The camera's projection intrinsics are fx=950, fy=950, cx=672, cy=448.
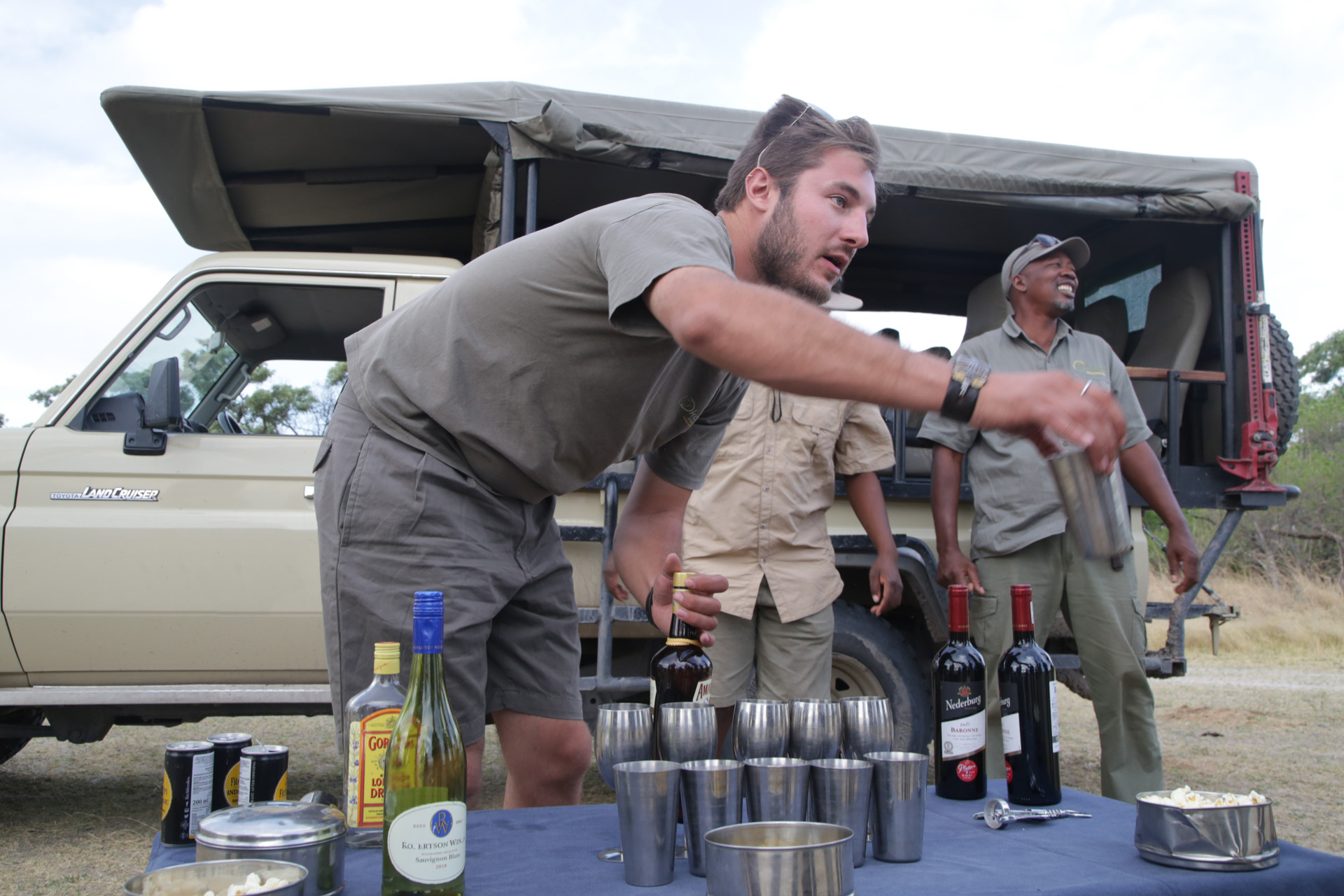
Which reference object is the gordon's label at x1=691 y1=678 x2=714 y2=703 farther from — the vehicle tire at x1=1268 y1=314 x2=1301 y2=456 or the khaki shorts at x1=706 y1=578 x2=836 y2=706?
the vehicle tire at x1=1268 y1=314 x2=1301 y2=456

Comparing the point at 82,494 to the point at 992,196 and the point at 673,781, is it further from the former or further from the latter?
the point at 992,196

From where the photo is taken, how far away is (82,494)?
331cm

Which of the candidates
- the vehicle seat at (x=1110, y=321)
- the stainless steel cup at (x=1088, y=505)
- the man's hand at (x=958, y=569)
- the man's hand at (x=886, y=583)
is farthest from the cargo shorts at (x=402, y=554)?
the vehicle seat at (x=1110, y=321)

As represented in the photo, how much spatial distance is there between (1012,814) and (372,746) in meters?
1.00

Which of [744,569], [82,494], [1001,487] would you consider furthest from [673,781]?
[82,494]

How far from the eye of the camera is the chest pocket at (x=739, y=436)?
11.5 feet

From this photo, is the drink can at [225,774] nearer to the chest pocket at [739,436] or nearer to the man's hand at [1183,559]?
the chest pocket at [739,436]

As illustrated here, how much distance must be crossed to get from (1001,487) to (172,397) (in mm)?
2932

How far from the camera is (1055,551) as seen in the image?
348 cm

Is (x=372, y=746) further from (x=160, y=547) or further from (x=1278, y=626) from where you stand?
(x=1278, y=626)

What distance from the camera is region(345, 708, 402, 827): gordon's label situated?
4.72 ft

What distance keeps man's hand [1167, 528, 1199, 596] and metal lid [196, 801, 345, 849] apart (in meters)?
3.34

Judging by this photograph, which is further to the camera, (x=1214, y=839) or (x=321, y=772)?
(x=321, y=772)

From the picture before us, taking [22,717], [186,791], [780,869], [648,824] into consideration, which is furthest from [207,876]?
[22,717]
